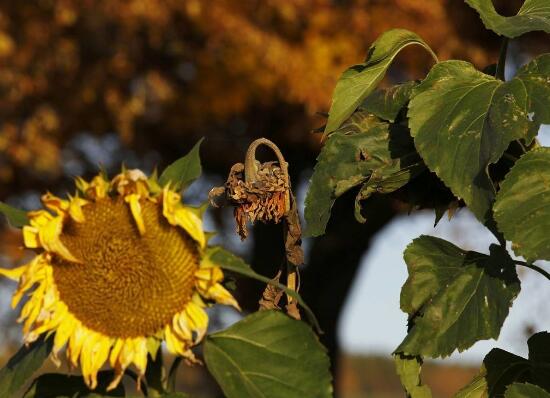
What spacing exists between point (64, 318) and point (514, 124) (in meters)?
0.56

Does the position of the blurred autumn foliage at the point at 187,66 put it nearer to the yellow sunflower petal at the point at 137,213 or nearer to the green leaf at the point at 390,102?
the green leaf at the point at 390,102

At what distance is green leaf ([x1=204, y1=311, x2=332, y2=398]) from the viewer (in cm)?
111

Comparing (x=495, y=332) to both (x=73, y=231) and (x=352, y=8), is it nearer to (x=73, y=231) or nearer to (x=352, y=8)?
(x=73, y=231)

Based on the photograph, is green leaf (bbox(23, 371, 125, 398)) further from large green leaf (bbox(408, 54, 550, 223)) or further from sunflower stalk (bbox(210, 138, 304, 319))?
large green leaf (bbox(408, 54, 550, 223))

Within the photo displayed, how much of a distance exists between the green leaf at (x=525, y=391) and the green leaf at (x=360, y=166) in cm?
31

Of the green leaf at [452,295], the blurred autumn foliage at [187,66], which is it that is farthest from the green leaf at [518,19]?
the blurred autumn foliage at [187,66]

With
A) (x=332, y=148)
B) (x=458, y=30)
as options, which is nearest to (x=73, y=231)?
(x=332, y=148)

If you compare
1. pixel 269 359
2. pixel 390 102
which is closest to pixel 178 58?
pixel 390 102

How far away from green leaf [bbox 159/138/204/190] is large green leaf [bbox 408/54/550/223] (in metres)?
0.28

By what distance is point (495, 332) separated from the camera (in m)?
1.28

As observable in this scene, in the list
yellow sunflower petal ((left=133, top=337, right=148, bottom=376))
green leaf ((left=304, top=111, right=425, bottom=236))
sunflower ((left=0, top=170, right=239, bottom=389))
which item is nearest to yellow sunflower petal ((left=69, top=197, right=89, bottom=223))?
sunflower ((left=0, top=170, right=239, bottom=389))

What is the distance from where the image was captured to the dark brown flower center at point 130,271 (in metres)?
1.10

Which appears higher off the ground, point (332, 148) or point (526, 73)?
point (526, 73)

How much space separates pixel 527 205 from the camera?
49.5 inches
